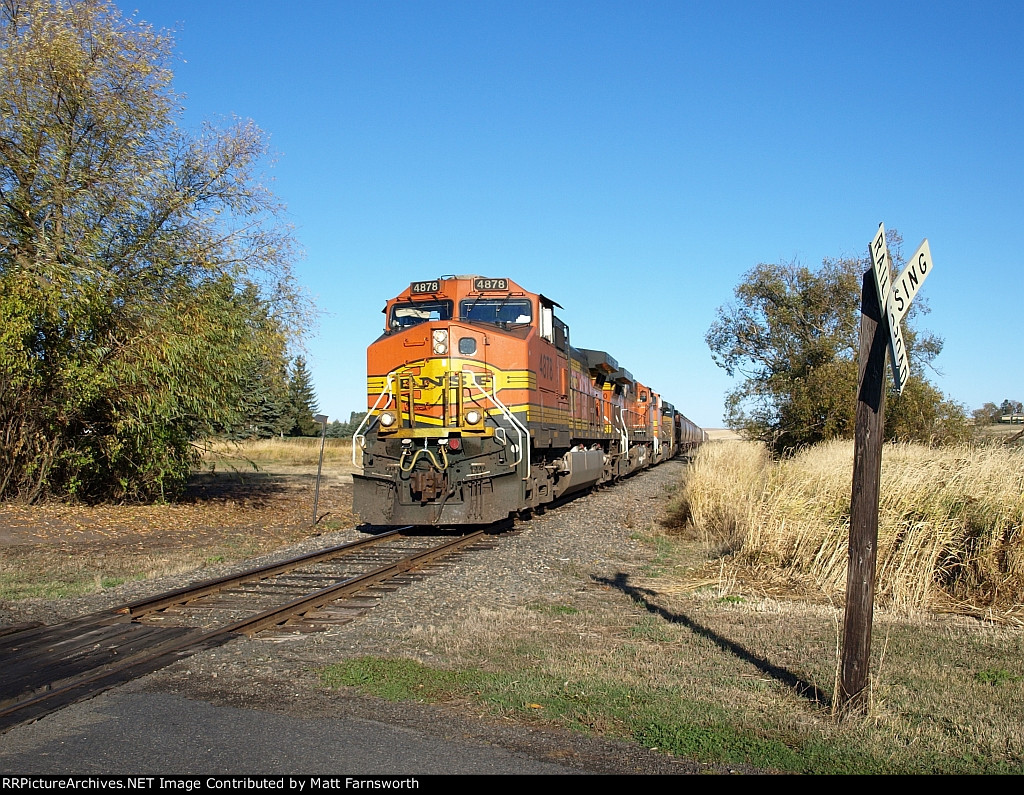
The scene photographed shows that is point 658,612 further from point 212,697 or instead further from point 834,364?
point 834,364

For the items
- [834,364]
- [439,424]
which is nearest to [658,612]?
[439,424]

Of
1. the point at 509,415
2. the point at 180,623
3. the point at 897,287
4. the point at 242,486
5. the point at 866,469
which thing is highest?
the point at 897,287

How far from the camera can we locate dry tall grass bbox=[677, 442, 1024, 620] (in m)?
8.00

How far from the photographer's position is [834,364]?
23.9 meters

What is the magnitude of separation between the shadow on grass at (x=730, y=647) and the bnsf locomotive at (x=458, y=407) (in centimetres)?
368

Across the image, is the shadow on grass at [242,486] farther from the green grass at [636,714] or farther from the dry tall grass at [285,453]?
the green grass at [636,714]

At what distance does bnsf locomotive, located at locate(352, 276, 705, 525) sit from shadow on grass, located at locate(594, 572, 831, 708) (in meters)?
3.68

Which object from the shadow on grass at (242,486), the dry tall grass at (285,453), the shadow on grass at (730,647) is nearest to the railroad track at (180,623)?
the shadow on grass at (730,647)

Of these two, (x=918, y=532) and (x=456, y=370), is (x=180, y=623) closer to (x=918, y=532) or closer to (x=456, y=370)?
(x=456, y=370)

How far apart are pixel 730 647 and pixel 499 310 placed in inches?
339

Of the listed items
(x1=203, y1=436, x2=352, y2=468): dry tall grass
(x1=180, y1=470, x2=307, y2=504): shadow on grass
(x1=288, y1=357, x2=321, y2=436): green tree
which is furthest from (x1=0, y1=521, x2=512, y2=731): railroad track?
(x1=288, y1=357, x2=321, y2=436): green tree

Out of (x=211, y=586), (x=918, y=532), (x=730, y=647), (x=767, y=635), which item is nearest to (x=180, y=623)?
(x=211, y=586)

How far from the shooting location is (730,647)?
6.48 metres

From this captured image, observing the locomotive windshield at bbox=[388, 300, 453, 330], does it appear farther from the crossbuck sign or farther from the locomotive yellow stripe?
the crossbuck sign
